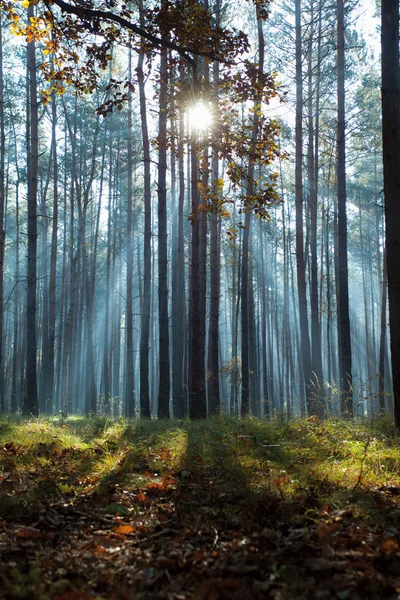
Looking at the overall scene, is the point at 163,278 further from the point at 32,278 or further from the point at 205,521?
the point at 205,521

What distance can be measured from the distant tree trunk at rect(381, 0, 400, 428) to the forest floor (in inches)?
68.3

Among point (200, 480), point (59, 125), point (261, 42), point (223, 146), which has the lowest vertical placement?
point (200, 480)

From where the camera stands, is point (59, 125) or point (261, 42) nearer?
point (261, 42)

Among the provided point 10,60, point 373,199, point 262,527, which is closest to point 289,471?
point 262,527

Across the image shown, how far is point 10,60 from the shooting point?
60.2 ft

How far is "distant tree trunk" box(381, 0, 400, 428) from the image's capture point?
5.75 metres

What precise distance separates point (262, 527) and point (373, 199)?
26.9m

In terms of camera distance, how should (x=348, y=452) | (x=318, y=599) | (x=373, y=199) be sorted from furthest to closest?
(x=373, y=199) < (x=348, y=452) < (x=318, y=599)

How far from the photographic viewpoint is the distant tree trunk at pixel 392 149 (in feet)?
18.9

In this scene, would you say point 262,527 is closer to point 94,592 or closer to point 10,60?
point 94,592

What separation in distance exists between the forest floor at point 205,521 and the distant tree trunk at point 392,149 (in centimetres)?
174

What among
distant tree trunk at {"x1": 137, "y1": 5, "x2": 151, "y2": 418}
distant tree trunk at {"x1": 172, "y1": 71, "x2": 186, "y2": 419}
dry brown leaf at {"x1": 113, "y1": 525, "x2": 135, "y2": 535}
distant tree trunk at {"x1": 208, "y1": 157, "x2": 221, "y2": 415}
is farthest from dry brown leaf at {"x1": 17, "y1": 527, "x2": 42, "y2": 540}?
distant tree trunk at {"x1": 172, "y1": 71, "x2": 186, "y2": 419}

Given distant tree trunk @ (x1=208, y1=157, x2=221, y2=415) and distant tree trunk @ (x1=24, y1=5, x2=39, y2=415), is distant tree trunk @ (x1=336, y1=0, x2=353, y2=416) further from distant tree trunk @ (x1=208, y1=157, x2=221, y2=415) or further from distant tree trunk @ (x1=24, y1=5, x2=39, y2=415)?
distant tree trunk @ (x1=24, y1=5, x2=39, y2=415)

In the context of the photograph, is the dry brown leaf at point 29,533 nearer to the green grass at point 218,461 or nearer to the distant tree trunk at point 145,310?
the green grass at point 218,461
